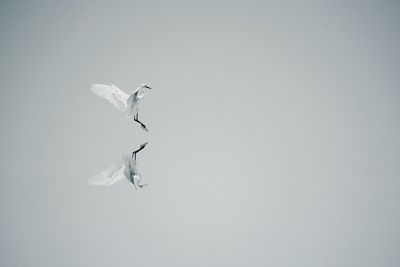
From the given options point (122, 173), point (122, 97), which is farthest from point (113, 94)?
point (122, 173)

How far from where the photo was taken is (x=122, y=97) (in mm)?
1982

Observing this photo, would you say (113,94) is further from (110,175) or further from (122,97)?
(110,175)

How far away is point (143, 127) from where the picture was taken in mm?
1738

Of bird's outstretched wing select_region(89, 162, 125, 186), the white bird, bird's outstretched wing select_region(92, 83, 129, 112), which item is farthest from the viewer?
bird's outstretched wing select_region(92, 83, 129, 112)

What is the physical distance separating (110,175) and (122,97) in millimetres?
556

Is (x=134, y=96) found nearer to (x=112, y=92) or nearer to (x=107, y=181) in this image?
(x=112, y=92)

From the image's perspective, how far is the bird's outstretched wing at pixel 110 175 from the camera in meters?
1.66

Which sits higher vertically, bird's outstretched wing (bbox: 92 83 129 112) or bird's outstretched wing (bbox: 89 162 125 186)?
bird's outstretched wing (bbox: 92 83 129 112)

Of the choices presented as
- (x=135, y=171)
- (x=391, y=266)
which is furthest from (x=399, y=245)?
(x=135, y=171)

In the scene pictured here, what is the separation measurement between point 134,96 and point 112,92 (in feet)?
0.85

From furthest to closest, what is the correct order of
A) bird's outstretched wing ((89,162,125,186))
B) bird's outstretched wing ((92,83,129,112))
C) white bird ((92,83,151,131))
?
bird's outstretched wing ((92,83,129,112))
white bird ((92,83,151,131))
bird's outstretched wing ((89,162,125,186))

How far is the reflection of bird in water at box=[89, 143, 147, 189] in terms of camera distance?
5.49 ft

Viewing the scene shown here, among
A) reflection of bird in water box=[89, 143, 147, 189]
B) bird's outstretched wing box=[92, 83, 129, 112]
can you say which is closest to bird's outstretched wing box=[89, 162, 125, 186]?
reflection of bird in water box=[89, 143, 147, 189]

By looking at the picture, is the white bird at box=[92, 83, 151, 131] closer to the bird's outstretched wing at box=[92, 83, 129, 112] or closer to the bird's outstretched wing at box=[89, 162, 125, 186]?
the bird's outstretched wing at box=[92, 83, 129, 112]
